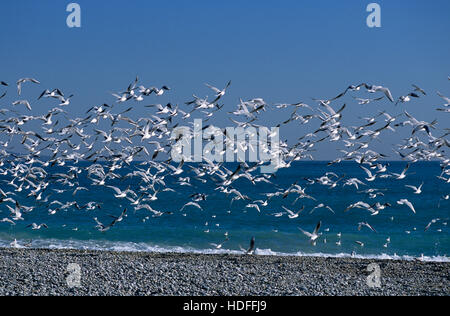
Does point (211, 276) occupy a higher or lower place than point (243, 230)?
higher

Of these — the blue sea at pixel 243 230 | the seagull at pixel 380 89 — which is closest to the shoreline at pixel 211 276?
the blue sea at pixel 243 230

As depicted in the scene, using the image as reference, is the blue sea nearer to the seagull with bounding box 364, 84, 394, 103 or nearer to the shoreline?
the shoreline

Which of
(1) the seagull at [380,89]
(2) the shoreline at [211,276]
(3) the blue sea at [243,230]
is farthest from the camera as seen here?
(3) the blue sea at [243,230]

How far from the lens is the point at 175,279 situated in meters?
13.1

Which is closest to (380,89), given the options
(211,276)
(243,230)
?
(211,276)

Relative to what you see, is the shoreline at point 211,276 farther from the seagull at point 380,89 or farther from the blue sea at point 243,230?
the seagull at point 380,89

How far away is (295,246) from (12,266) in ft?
39.7

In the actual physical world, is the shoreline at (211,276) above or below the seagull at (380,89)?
below

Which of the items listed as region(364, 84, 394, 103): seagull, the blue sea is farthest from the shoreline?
region(364, 84, 394, 103): seagull

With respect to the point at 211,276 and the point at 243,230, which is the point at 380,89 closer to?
the point at 211,276

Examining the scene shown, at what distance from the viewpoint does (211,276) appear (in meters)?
13.4

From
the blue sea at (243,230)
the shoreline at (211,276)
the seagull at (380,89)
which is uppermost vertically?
the seagull at (380,89)

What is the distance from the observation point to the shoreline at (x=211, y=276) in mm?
12148
